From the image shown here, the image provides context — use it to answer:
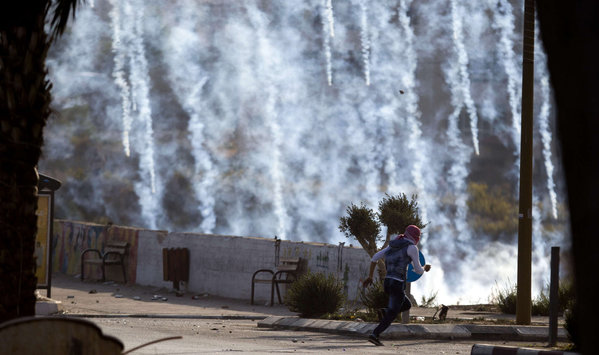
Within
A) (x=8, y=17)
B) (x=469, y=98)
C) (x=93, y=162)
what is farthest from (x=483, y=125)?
(x=8, y=17)

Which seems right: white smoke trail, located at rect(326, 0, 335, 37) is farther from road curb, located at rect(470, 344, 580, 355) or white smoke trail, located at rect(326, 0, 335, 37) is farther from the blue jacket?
road curb, located at rect(470, 344, 580, 355)

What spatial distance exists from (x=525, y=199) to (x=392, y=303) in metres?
4.09

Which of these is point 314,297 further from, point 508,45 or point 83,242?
point 508,45

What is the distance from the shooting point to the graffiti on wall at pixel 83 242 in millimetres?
28109

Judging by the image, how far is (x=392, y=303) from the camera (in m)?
13.0

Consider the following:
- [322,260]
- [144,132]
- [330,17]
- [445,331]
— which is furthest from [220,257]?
[144,132]

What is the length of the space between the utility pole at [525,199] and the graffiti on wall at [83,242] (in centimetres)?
1459

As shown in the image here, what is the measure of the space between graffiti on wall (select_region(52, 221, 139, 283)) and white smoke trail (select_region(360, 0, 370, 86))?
42.5 meters

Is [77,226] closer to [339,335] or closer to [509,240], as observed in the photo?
[339,335]

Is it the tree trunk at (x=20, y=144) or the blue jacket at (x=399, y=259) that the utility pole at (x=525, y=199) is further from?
the tree trunk at (x=20, y=144)

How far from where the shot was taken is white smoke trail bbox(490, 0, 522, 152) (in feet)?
225

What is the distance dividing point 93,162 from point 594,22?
276 feet

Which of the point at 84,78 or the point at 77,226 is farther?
the point at 84,78

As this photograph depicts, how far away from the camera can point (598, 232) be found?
3369 millimetres
